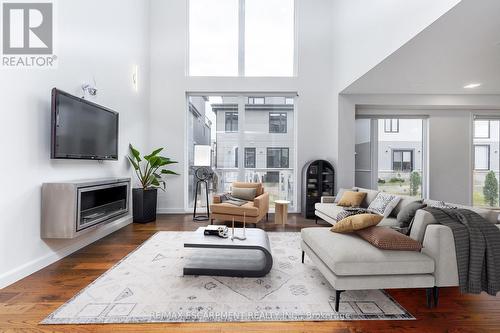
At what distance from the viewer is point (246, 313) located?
5.98 feet

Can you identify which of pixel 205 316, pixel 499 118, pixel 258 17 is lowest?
pixel 205 316

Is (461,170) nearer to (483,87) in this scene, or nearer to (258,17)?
(483,87)

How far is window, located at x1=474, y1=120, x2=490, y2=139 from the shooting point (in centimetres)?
528

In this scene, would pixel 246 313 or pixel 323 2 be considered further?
pixel 323 2

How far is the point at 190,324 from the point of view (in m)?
1.71

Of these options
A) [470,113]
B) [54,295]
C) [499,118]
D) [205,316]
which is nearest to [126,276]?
[54,295]

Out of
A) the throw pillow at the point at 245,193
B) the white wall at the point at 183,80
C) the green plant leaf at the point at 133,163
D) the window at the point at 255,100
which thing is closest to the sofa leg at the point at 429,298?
the throw pillow at the point at 245,193

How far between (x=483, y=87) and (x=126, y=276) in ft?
20.6

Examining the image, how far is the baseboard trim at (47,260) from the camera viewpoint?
2197mm

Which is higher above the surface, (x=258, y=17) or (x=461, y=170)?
(x=258, y=17)

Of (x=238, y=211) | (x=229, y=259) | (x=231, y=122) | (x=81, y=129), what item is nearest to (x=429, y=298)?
(x=229, y=259)

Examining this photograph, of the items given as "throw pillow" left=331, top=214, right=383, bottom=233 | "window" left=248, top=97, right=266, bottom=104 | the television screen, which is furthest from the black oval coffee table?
"window" left=248, top=97, right=266, bottom=104

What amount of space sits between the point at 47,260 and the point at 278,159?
4275mm

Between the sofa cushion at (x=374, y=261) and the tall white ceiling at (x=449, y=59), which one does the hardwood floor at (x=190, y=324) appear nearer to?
the sofa cushion at (x=374, y=261)
